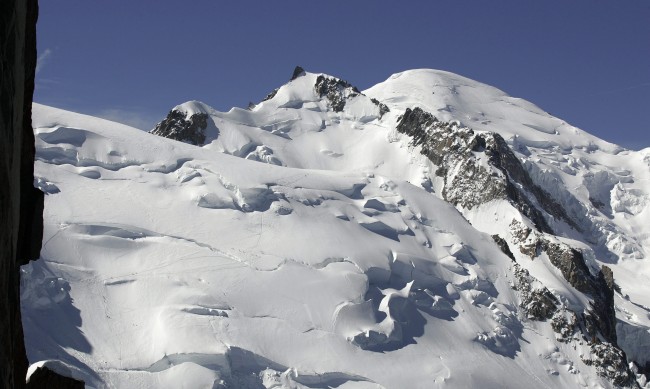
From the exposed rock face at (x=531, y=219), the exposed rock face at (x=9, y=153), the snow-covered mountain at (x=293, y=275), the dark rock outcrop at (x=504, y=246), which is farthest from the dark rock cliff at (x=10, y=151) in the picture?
the dark rock outcrop at (x=504, y=246)

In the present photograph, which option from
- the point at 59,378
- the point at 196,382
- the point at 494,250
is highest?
the point at 59,378

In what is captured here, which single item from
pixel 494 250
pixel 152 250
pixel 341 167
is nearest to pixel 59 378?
pixel 152 250

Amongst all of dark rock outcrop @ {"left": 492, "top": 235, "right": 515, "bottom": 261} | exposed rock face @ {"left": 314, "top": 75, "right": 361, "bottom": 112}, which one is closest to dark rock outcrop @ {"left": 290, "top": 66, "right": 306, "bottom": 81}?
exposed rock face @ {"left": 314, "top": 75, "right": 361, "bottom": 112}

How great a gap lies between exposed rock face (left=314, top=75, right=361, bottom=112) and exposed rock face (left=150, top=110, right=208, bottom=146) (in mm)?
18253

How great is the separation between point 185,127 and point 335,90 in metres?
22.4

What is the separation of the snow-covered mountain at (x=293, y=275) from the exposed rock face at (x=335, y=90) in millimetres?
13078

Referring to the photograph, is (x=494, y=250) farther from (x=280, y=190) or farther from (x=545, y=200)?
(x=545, y=200)

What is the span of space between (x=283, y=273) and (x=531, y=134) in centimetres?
9971

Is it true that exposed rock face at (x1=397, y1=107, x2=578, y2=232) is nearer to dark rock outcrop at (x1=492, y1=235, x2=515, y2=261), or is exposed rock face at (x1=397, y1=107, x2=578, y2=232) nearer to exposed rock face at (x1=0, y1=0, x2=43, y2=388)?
dark rock outcrop at (x1=492, y1=235, x2=515, y2=261)

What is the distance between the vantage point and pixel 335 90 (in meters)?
108

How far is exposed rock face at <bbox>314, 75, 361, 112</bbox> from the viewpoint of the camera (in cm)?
10700

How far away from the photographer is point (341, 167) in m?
93.9

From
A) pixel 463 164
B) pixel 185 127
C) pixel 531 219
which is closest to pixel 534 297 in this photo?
pixel 531 219

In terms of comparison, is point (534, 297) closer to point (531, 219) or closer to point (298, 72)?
point (531, 219)
